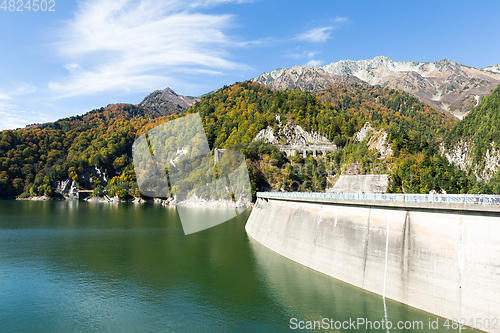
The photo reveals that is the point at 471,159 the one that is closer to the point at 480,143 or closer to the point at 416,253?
the point at 480,143

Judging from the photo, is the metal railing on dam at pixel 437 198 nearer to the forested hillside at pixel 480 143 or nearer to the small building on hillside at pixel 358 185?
the small building on hillside at pixel 358 185

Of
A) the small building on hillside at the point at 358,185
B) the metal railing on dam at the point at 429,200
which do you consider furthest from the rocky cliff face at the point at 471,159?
the metal railing on dam at the point at 429,200

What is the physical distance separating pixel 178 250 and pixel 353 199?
26891 mm

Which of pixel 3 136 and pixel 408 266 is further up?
pixel 3 136

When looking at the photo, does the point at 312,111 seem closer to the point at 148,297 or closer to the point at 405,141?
the point at 405,141

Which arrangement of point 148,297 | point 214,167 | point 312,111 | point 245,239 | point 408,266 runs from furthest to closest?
point 312,111 < point 214,167 < point 245,239 < point 148,297 < point 408,266

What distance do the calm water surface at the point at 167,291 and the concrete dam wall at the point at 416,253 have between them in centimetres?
120

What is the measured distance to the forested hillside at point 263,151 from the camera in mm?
84438

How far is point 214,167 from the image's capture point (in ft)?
377

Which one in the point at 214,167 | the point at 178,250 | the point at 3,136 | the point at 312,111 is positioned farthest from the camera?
the point at 3,136

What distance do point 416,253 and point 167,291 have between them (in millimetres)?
21495

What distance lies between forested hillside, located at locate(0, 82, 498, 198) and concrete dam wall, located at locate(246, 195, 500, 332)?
55156mm

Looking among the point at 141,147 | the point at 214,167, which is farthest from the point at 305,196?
the point at 141,147

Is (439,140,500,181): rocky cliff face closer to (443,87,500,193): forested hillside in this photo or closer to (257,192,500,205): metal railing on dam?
(443,87,500,193): forested hillside
